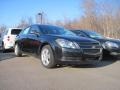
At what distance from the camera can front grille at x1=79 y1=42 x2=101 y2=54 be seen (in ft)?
28.6

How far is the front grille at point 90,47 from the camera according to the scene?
873 cm

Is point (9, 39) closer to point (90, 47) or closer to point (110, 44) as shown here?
point (110, 44)

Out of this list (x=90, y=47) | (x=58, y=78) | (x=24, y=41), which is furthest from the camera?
(x=24, y=41)

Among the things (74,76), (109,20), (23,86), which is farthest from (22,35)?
(109,20)

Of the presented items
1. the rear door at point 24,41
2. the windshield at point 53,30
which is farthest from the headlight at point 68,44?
the rear door at point 24,41

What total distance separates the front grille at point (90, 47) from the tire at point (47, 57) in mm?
964

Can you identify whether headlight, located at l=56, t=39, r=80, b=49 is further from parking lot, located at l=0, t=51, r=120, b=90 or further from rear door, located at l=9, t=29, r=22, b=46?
rear door, located at l=9, t=29, r=22, b=46

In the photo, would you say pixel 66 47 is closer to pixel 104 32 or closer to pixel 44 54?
pixel 44 54

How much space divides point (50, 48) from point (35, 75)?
1.33 meters

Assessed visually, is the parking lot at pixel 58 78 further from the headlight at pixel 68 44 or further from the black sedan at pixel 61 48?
the headlight at pixel 68 44

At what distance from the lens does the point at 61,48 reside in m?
8.55

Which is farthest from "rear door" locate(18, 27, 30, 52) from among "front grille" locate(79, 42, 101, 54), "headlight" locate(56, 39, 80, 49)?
"front grille" locate(79, 42, 101, 54)

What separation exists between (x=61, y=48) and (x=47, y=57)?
2.34 feet

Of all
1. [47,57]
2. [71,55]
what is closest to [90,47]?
[71,55]
